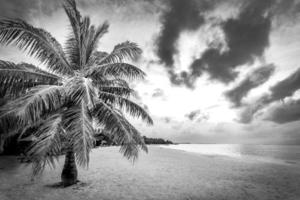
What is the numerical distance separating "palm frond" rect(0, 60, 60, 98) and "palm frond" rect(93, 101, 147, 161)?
2.33 meters

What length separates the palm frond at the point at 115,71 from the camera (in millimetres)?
6409

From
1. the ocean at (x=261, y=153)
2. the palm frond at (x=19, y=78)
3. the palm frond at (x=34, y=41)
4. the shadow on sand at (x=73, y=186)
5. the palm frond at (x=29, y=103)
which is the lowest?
the shadow on sand at (x=73, y=186)

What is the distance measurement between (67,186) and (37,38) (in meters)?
6.12

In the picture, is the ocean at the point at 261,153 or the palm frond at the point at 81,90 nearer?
the palm frond at the point at 81,90

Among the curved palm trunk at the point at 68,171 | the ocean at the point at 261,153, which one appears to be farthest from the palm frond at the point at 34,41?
the ocean at the point at 261,153

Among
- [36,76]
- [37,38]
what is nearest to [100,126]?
[36,76]

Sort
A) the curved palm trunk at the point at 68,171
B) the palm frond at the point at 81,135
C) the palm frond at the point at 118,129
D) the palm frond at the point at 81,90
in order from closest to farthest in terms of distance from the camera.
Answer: the palm frond at the point at 81,135 → the palm frond at the point at 81,90 → the palm frond at the point at 118,129 → the curved palm trunk at the point at 68,171

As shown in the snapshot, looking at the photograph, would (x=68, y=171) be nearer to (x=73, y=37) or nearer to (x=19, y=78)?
(x=19, y=78)

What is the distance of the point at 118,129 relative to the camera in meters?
5.79

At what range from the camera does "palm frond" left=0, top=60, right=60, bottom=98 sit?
209 inches

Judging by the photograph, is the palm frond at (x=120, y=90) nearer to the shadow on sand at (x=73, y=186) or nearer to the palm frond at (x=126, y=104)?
the palm frond at (x=126, y=104)

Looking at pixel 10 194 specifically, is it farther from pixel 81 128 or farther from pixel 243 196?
pixel 243 196

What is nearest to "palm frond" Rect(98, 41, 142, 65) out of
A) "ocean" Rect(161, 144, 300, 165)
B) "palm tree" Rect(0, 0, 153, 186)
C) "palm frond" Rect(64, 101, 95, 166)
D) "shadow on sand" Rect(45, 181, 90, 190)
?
Answer: "palm tree" Rect(0, 0, 153, 186)

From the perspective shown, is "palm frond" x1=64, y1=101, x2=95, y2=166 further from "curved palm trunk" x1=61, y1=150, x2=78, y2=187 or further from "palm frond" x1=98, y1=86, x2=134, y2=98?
"palm frond" x1=98, y1=86, x2=134, y2=98
